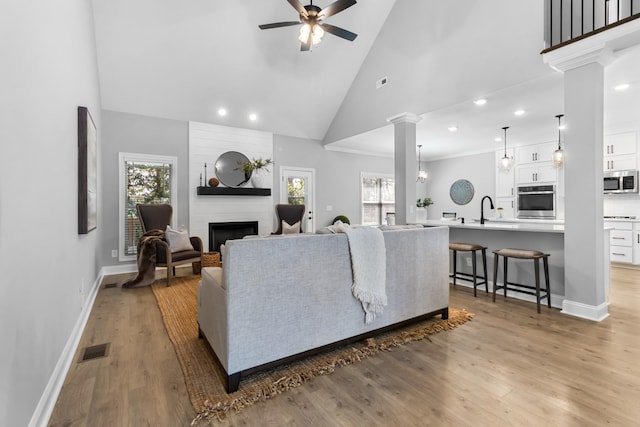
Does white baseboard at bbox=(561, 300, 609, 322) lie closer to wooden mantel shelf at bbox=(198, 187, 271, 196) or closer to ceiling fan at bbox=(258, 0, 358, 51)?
ceiling fan at bbox=(258, 0, 358, 51)

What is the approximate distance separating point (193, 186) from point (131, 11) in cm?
271

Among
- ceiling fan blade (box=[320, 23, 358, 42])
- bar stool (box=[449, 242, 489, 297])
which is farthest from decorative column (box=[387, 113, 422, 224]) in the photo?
ceiling fan blade (box=[320, 23, 358, 42])

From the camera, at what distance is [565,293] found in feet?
10.2

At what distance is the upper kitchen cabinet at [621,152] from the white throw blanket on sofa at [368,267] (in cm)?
612

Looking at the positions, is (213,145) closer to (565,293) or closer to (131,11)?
(131,11)

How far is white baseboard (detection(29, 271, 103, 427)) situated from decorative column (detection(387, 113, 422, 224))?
170 inches

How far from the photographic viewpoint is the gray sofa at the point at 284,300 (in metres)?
1.79

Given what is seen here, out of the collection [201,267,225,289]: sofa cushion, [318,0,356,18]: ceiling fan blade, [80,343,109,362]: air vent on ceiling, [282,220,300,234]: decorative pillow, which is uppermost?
[318,0,356,18]: ceiling fan blade

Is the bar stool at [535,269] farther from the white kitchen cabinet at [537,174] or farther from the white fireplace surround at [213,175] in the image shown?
the white fireplace surround at [213,175]

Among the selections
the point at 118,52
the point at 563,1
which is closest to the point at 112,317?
the point at 118,52

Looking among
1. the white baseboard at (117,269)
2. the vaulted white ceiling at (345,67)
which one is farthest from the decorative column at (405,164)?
the white baseboard at (117,269)

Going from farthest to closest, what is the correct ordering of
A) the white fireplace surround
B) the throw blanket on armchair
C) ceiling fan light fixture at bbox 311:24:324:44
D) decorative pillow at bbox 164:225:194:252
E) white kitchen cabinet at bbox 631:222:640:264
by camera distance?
the white fireplace surround → white kitchen cabinet at bbox 631:222:640:264 → decorative pillow at bbox 164:225:194:252 → the throw blanket on armchair → ceiling fan light fixture at bbox 311:24:324:44

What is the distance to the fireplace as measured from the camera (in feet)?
18.9

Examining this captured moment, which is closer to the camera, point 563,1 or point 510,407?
point 510,407
